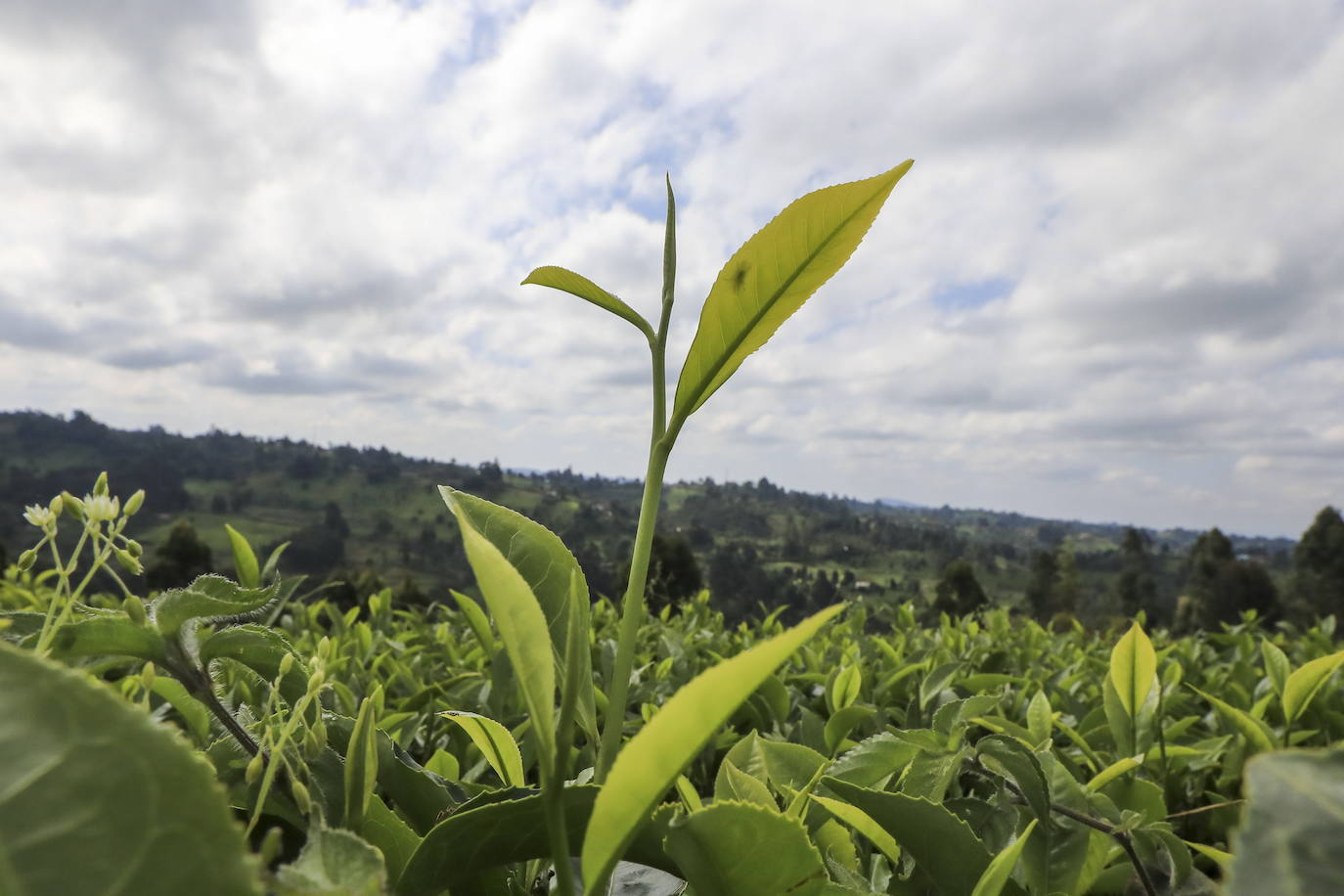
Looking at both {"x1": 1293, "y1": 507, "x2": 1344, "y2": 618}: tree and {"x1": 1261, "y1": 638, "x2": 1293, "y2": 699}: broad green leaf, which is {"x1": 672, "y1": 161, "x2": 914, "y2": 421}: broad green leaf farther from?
{"x1": 1293, "y1": 507, "x2": 1344, "y2": 618}: tree

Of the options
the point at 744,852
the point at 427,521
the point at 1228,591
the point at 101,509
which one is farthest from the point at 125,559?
the point at 427,521

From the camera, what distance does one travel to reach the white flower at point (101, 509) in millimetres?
799

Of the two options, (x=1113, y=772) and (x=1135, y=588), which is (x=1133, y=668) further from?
(x=1135, y=588)

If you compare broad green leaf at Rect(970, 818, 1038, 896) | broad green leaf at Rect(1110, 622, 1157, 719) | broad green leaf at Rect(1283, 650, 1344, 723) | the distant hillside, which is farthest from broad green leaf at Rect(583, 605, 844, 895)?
the distant hillside

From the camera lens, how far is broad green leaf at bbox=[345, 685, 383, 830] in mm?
746

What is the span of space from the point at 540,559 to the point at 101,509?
1.49 ft

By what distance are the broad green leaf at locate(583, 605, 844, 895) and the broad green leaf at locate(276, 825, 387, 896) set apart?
0.58 feet

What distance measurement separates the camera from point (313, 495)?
13575 cm

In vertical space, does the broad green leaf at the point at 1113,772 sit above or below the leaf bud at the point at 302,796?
below

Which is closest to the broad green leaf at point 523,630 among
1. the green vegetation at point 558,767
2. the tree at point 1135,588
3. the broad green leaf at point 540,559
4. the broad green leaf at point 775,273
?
the green vegetation at point 558,767

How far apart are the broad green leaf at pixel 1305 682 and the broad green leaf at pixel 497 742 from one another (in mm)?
1737

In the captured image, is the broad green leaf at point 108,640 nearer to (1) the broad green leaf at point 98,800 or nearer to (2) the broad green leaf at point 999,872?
(1) the broad green leaf at point 98,800

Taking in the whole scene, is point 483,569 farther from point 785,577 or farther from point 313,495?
point 313,495

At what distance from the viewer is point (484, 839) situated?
74 centimetres
